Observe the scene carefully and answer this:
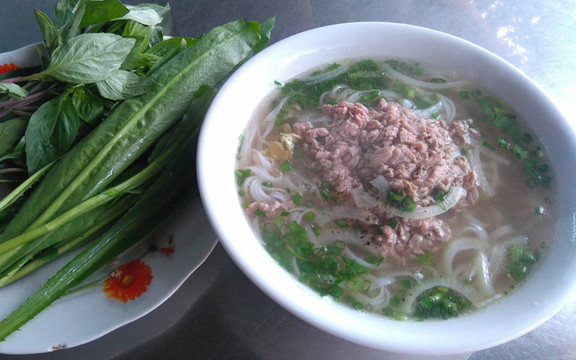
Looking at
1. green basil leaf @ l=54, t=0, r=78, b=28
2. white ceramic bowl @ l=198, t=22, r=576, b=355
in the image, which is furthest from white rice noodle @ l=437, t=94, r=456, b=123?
green basil leaf @ l=54, t=0, r=78, b=28

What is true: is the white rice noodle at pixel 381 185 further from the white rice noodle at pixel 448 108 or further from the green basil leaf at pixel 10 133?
the green basil leaf at pixel 10 133

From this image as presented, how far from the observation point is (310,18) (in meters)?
2.94

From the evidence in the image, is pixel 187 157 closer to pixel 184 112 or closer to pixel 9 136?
pixel 184 112

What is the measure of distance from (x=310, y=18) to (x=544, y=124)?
1.69 meters

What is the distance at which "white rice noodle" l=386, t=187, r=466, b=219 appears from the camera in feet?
5.40

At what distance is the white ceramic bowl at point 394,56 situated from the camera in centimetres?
127

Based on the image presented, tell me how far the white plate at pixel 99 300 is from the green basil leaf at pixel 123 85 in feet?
1.77

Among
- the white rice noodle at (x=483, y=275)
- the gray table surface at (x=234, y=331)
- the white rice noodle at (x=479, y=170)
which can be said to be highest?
the white rice noodle at (x=479, y=170)

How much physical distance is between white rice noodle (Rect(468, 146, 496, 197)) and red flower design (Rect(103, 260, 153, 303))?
136 centimetres

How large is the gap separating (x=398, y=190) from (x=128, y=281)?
3.49 feet

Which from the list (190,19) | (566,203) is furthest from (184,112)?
(566,203)

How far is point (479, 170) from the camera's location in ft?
6.00

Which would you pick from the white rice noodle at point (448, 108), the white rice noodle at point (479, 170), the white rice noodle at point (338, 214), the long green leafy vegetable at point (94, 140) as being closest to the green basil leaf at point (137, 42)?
the long green leafy vegetable at point (94, 140)

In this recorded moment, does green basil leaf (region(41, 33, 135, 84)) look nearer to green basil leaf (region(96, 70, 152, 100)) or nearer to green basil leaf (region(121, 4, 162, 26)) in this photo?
green basil leaf (region(96, 70, 152, 100))
